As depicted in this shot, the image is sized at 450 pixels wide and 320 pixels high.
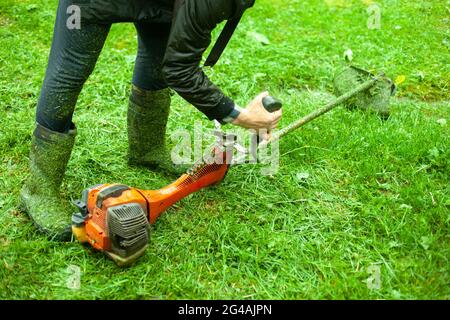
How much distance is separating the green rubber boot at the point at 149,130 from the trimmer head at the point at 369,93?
145 cm

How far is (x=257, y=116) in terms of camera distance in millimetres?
2430

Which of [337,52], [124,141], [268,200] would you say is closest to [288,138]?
[268,200]

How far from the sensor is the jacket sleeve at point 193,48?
2.06 meters

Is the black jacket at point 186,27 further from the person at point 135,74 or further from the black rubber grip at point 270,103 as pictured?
the black rubber grip at point 270,103

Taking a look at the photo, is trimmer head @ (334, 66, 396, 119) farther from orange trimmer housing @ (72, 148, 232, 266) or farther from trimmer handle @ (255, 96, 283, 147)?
orange trimmer housing @ (72, 148, 232, 266)

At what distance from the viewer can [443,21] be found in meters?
5.54

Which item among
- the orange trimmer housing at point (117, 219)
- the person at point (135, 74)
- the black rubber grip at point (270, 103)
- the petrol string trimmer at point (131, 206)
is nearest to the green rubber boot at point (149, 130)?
the person at point (135, 74)

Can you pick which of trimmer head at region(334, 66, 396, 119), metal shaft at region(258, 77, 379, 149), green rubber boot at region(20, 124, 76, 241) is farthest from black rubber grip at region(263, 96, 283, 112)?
trimmer head at region(334, 66, 396, 119)

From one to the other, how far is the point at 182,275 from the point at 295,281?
20.9 inches

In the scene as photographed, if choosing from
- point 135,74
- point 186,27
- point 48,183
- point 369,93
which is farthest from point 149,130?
point 369,93

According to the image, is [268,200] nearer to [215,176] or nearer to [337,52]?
[215,176]

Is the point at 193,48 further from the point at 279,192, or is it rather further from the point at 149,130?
the point at 279,192

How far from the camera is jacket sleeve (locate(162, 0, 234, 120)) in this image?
2.06m

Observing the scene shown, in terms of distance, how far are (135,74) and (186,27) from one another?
0.88 metres
